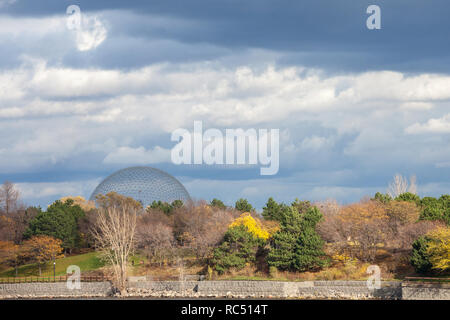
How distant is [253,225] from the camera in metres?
82.2

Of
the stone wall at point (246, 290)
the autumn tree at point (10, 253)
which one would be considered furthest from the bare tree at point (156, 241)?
the autumn tree at point (10, 253)

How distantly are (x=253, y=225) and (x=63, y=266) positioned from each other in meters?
24.5

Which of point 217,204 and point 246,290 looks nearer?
point 246,290

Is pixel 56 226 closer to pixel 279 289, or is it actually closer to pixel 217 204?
pixel 217 204

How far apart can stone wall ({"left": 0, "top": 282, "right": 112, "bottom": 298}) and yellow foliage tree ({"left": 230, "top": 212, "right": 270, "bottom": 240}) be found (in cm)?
1559

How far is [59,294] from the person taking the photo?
3071 inches

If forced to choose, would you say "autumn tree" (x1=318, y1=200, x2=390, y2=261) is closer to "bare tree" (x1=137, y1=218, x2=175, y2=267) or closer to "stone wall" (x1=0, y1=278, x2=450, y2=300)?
"stone wall" (x1=0, y1=278, x2=450, y2=300)

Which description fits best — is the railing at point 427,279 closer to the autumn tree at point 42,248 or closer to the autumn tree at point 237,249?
the autumn tree at point 237,249

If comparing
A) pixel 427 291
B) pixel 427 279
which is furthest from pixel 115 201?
pixel 427 291

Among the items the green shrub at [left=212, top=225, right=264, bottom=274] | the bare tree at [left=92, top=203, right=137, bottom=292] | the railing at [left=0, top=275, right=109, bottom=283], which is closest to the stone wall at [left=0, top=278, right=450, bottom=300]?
the bare tree at [left=92, top=203, right=137, bottom=292]

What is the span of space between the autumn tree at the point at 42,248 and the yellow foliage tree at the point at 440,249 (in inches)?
1801
